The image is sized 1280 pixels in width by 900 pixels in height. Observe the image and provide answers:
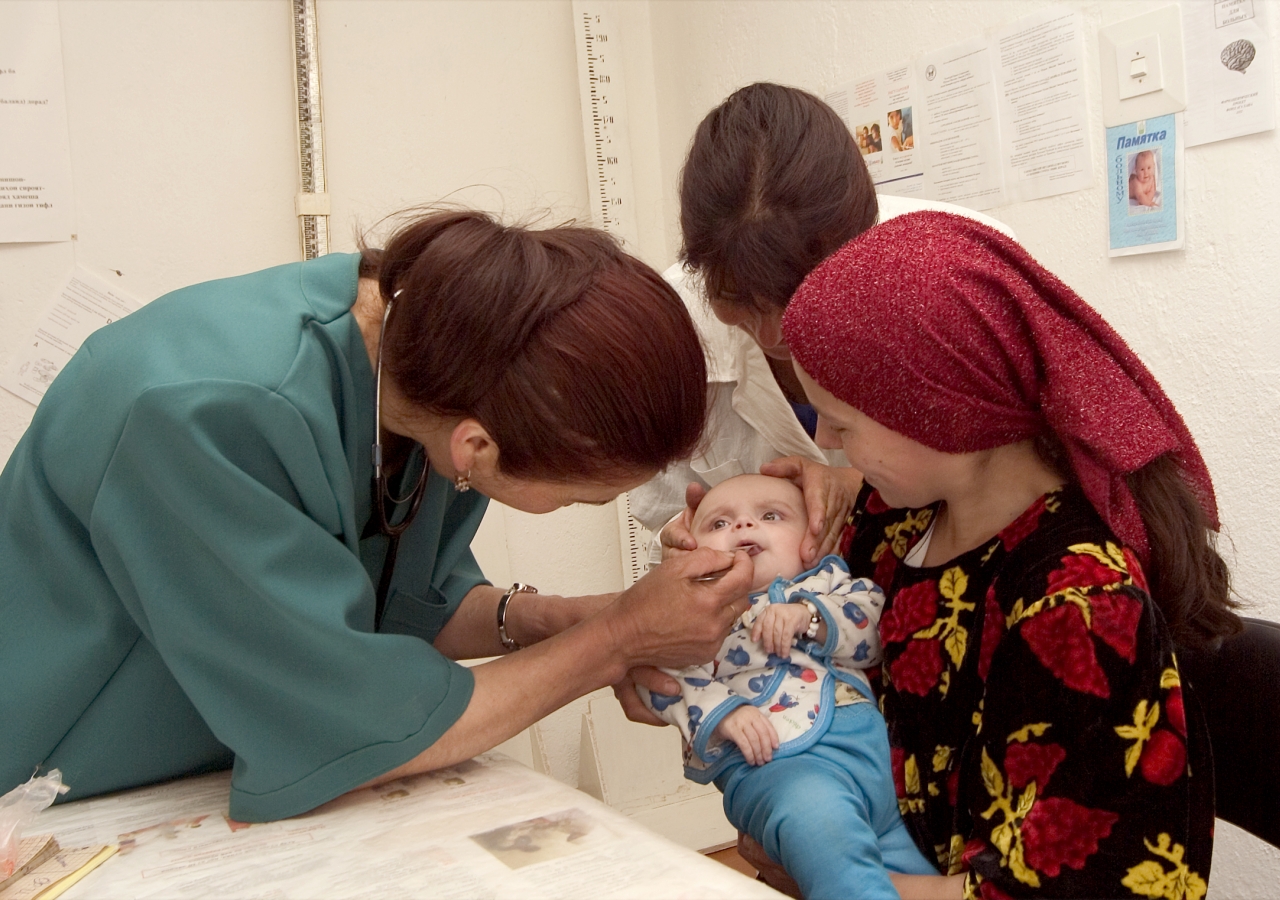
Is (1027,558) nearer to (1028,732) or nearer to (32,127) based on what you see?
(1028,732)

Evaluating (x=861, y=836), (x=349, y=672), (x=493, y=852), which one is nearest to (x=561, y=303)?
(x=349, y=672)

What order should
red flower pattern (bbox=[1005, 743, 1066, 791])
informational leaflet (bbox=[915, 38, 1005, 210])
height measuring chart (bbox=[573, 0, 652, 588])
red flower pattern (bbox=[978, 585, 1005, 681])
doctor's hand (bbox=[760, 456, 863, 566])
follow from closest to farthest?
red flower pattern (bbox=[1005, 743, 1066, 791]) → red flower pattern (bbox=[978, 585, 1005, 681]) → doctor's hand (bbox=[760, 456, 863, 566]) → informational leaflet (bbox=[915, 38, 1005, 210]) → height measuring chart (bbox=[573, 0, 652, 588])

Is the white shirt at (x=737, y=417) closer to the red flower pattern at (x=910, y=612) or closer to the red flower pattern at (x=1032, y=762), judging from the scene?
the red flower pattern at (x=910, y=612)

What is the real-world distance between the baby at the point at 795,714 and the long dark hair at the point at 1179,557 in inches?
15.0

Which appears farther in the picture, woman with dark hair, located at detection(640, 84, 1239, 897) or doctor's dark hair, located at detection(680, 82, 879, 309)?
doctor's dark hair, located at detection(680, 82, 879, 309)

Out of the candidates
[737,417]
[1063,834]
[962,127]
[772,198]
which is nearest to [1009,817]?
[1063,834]

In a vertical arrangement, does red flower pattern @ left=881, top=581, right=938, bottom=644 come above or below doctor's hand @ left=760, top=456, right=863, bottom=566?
below

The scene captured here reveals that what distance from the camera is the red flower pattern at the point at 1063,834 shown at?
3.42 feet

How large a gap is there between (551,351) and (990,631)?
585 mm

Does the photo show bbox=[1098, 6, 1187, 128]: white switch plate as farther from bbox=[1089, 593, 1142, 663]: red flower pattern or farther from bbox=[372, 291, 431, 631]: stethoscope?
bbox=[372, 291, 431, 631]: stethoscope

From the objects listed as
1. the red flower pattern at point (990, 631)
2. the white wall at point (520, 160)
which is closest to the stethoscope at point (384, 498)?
the white wall at point (520, 160)

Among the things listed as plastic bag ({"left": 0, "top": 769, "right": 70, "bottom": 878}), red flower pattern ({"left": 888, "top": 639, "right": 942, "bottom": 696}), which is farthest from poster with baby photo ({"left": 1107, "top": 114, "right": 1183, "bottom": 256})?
plastic bag ({"left": 0, "top": 769, "right": 70, "bottom": 878})

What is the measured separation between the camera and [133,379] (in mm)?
1155

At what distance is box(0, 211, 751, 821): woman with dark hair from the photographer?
3.70ft
